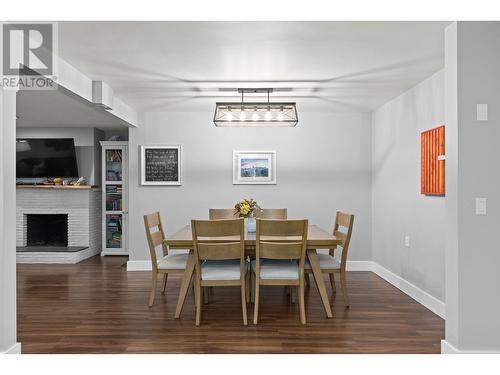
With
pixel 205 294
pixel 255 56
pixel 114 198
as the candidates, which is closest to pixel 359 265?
pixel 205 294

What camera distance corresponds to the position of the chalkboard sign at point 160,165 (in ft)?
21.1

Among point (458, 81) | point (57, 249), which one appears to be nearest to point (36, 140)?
point (57, 249)

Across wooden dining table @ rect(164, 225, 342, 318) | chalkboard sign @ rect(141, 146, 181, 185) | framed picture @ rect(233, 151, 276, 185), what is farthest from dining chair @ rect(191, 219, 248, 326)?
chalkboard sign @ rect(141, 146, 181, 185)

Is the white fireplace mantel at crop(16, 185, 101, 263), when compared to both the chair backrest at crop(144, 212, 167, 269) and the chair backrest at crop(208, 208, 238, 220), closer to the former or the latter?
the chair backrest at crop(208, 208, 238, 220)

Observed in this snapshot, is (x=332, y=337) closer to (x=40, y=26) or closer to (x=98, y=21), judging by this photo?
(x=98, y=21)

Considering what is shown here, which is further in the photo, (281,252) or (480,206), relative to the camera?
(281,252)

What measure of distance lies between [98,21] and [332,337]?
2882mm

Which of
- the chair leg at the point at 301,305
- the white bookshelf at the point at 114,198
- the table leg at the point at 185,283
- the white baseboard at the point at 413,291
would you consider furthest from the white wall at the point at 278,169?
the chair leg at the point at 301,305

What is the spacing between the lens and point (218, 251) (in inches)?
150

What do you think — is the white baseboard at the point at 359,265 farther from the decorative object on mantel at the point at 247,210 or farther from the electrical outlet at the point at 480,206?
the electrical outlet at the point at 480,206

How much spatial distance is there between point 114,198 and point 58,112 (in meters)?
2.11

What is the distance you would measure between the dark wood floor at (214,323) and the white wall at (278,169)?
4.16 feet

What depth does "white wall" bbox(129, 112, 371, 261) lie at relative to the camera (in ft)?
21.2

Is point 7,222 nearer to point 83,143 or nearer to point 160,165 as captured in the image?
point 160,165
